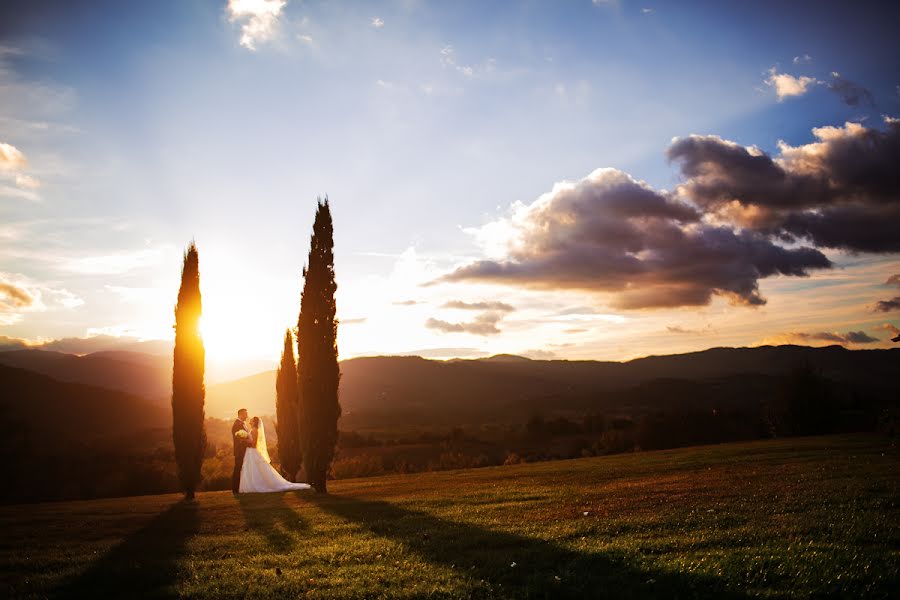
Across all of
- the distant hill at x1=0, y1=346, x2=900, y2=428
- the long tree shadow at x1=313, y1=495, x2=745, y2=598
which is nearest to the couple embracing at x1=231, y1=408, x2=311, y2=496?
the long tree shadow at x1=313, y1=495, x2=745, y2=598

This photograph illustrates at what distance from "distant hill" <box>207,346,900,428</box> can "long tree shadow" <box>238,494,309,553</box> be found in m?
58.6

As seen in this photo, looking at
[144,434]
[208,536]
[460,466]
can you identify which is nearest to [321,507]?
[208,536]

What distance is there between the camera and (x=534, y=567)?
8.36m

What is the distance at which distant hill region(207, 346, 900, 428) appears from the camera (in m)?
103

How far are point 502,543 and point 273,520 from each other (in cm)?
711

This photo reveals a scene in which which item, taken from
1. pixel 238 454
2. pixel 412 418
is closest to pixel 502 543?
pixel 238 454

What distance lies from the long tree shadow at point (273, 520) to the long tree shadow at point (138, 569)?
155 centimetres

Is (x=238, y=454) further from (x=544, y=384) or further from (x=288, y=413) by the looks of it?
(x=544, y=384)

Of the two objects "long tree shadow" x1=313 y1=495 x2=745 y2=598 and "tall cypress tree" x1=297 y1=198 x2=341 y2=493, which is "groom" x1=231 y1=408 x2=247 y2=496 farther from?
"long tree shadow" x1=313 y1=495 x2=745 y2=598

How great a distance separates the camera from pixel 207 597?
7.84 metres

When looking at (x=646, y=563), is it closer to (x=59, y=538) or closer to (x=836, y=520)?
(x=836, y=520)

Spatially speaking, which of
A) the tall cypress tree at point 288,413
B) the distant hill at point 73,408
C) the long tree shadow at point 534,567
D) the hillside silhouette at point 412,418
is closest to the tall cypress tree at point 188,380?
the hillside silhouette at point 412,418

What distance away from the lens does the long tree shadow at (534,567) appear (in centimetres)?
714

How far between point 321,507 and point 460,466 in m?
21.1
